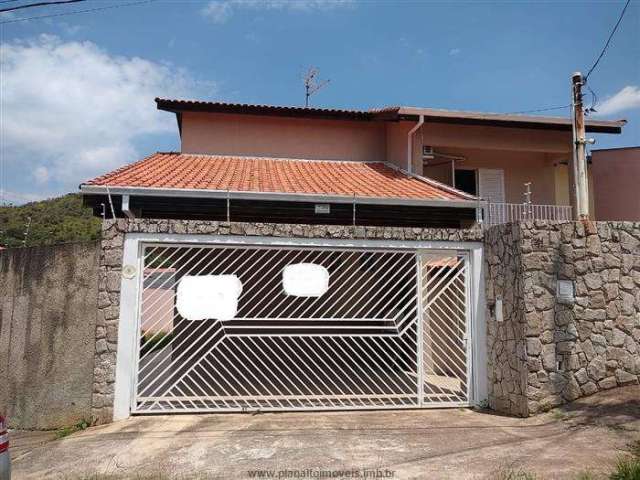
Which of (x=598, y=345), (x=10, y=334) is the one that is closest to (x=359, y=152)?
(x=598, y=345)

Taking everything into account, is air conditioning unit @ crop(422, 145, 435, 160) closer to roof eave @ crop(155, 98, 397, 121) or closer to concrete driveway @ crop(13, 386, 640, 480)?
roof eave @ crop(155, 98, 397, 121)

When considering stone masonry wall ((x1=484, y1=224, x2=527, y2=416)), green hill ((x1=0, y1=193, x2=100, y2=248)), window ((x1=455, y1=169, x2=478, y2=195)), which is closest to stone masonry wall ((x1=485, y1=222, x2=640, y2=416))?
stone masonry wall ((x1=484, y1=224, x2=527, y2=416))

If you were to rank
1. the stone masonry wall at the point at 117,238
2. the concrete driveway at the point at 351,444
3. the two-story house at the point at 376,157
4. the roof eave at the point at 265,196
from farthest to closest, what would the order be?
the two-story house at the point at 376,157
the roof eave at the point at 265,196
the stone masonry wall at the point at 117,238
the concrete driveway at the point at 351,444

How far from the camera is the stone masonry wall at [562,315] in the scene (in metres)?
5.57

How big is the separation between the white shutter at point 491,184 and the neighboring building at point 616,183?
2543mm

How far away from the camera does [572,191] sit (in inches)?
437

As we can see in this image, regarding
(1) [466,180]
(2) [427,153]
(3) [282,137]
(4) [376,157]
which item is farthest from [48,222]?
(1) [466,180]

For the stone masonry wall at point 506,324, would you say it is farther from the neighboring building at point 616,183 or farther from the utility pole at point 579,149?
the neighboring building at point 616,183

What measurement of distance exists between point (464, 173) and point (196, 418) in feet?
29.1

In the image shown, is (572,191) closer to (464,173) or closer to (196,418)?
(464,173)

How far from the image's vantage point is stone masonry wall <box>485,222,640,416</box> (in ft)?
18.3

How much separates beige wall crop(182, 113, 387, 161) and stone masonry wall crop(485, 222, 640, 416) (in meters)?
5.98

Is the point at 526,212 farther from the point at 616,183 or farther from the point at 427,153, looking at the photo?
the point at 616,183

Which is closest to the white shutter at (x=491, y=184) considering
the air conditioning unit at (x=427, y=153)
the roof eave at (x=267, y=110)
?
the air conditioning unit at (x=427, y=153)
